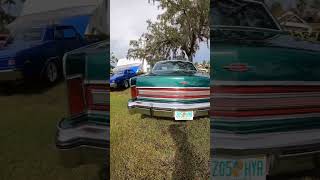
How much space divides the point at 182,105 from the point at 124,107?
15.5 inches

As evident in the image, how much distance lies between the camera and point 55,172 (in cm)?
319

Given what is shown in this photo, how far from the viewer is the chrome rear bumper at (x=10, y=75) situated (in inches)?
121

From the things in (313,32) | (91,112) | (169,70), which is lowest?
(91,112)

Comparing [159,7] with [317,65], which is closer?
[159,7]

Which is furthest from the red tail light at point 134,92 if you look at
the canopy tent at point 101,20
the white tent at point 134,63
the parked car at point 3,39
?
the parked car at point 3,39

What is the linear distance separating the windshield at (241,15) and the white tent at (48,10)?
0.80 metres

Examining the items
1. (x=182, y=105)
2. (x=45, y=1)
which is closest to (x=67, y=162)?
(x=182, y=105)

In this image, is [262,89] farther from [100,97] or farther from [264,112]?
[100,97]

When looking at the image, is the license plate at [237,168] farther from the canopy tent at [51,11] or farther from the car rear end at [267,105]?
the canopy tent at [51,11]

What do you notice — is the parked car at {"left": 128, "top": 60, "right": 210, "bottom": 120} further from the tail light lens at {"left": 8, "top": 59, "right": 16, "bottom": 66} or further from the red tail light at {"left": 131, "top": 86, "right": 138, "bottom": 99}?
the tail light lens at {"left": 8, "top": 59, "right": 16, "bottom": 66}

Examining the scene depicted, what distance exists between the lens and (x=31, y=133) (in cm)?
312

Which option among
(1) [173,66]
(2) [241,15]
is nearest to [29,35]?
(1) [173,66]

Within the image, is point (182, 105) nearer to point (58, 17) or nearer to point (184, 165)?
point (184, 165)

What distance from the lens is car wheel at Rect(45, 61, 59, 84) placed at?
3.14 metres
